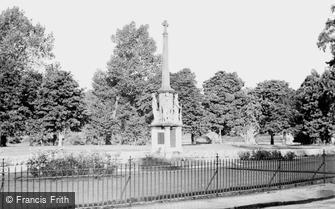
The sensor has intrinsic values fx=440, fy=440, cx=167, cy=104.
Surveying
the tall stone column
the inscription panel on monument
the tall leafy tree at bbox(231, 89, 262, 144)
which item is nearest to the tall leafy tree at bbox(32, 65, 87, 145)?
the tall stone column

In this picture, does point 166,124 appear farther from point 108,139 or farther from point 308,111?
point 308,111

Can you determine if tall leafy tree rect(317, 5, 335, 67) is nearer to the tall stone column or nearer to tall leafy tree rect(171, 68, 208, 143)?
the tall stone column

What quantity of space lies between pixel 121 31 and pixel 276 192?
53281 millimetres

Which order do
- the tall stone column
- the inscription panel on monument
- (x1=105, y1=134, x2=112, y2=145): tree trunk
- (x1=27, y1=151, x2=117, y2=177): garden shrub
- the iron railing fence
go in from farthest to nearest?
(x1=105, y1=134, x2=112, y2=145): tree trunk < the tall stone column < the inscription panel on monument < (x1=27, y1=151, x2=117, y2=177): garden shrub < the iron railing fence

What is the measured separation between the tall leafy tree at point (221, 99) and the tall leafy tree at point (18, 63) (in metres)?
28.6

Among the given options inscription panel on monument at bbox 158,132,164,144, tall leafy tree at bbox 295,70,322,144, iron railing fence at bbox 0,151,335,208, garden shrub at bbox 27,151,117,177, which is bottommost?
iron railing fence at bbox 0,151,335,208

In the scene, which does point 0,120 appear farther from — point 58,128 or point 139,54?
point 139,54

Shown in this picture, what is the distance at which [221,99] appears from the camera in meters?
75.1

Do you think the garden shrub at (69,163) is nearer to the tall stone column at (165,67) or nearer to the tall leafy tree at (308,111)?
the tall stone column at (165,67)

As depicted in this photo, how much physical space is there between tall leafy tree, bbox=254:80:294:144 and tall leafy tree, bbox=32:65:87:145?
33994 mm

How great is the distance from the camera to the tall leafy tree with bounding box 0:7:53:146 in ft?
167

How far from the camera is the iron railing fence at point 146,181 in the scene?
13.9 m

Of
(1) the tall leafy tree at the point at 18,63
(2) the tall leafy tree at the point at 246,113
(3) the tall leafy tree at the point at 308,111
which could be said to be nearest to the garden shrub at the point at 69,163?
(1) the tall leafy tree at the point at 18,63

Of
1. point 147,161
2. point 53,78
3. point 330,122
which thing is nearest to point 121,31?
point 53,78
